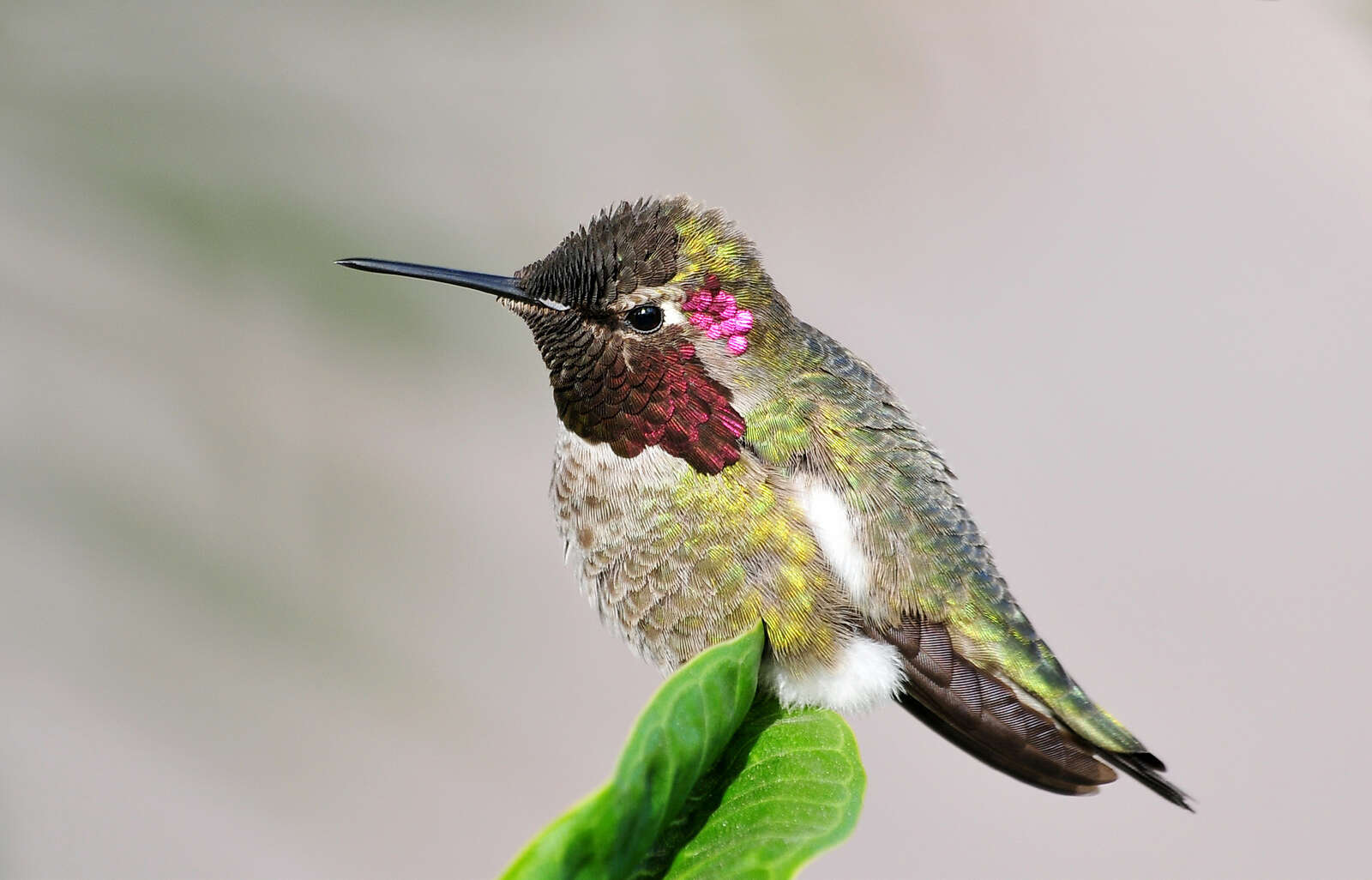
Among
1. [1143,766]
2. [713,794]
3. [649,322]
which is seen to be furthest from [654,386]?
[1143,766]

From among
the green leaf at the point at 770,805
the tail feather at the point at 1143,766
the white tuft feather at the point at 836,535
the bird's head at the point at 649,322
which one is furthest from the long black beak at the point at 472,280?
the tail feather at the point at 1143,766

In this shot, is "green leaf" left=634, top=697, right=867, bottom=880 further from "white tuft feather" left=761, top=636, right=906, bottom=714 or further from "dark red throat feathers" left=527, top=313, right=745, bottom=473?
"dark red throat feathers" left=527, top=313, right=745, bottom=473

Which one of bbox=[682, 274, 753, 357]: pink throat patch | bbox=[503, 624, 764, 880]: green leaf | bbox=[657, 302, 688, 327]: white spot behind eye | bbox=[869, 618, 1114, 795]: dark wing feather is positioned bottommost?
bbox=[503, 624, 764, 880]: green leaf

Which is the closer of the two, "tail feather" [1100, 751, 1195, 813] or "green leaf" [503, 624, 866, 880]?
"green leaf" [503, 624, 866, 880]

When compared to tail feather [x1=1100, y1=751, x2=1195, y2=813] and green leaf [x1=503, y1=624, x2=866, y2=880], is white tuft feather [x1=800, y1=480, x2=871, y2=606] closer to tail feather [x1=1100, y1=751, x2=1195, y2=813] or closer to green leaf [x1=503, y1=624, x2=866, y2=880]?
→ green leaf [x1=503, y1=624, x2=866, y2=880]

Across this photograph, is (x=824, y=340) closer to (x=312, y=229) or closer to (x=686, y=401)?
(x=686, y=401)

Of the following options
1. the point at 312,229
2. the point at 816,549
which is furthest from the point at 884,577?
the point at 312,229

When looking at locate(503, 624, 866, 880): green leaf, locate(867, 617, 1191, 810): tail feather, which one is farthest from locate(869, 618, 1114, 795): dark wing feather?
locate(503, 624, 866, 880): green leaf

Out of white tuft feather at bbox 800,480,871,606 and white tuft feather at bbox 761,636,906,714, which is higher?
white tuft feather at bbox 800,480,871,606
